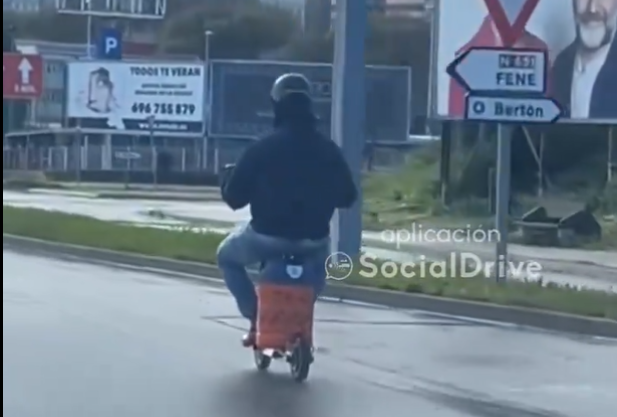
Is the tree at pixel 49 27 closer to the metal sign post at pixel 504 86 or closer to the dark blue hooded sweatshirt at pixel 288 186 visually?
the metal sign post at pixel 504 86

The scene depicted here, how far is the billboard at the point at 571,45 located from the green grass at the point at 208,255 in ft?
41.3

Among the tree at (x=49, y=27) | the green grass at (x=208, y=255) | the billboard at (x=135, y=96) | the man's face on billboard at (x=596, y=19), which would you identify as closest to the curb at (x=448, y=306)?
the green grass at (x=208, y=255)

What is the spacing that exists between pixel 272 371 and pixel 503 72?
21.9ft

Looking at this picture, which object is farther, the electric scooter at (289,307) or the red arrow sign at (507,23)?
the red arrow sign at (507,23)

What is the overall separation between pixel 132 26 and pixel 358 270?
221ft

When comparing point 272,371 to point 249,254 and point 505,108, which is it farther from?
point 505,108

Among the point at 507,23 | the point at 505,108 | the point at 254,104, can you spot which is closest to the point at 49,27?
the point at 254,104

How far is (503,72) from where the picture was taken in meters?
17.8

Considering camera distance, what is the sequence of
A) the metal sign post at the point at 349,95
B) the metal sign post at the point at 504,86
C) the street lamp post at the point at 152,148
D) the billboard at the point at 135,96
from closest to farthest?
1. the metal sign post at the point at 504,86
2. the metal sign post at the point at 349,95
3. the street lamp post at the point at 152,148
4. the billboard at the point at 135,96

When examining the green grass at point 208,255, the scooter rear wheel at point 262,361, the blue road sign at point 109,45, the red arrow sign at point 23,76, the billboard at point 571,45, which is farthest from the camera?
the blue road sign at point 109,45

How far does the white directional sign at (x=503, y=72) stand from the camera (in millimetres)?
17750

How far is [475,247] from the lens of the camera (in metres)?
27.3

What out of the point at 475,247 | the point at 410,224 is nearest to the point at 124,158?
the point at 410,224

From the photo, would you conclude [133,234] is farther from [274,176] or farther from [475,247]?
[274,176]
